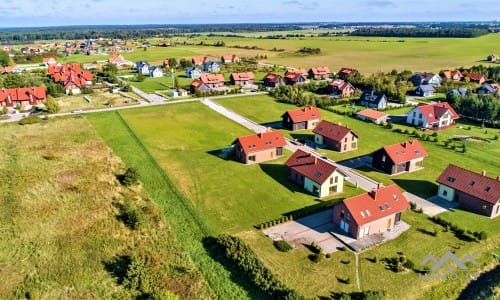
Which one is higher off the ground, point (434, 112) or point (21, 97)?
point (21, 97)

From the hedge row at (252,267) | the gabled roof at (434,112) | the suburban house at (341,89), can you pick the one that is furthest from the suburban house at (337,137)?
the suburban house at (341,89)

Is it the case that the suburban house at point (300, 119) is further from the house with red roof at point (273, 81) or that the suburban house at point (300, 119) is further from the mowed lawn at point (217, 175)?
the house with red roof at point (273, 81)

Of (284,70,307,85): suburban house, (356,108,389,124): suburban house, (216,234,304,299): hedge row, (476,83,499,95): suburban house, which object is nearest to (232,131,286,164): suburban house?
(216,234,304,299): hedge row

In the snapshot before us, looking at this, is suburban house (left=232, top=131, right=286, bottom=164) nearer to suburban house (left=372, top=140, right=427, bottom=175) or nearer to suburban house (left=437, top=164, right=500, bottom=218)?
suburban house (left=372, top=140, right=427, bottom=175)

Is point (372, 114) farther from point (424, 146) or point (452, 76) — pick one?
point (452, 76)

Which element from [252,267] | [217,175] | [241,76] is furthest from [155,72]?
[252,267]

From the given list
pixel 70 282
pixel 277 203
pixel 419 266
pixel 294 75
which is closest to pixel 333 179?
pixel 277 203

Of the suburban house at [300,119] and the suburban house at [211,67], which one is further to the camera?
the suburban house at [211,67]
